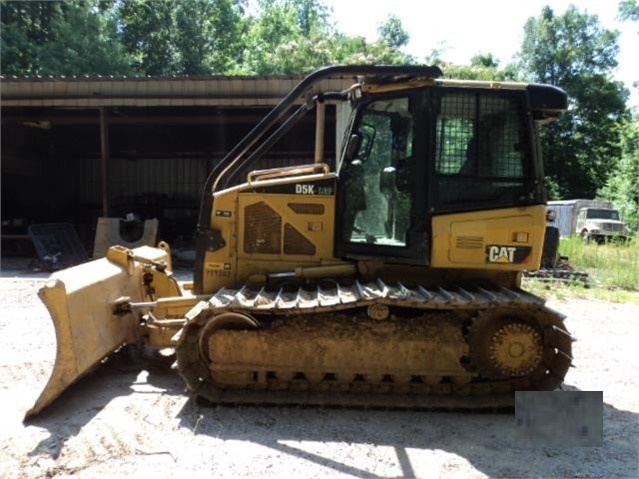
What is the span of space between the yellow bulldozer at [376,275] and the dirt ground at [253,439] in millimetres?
205

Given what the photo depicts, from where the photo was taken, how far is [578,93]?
38.1 m

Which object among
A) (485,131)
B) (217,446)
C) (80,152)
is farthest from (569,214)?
(217,446)

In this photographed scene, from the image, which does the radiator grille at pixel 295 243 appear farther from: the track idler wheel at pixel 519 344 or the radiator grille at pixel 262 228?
the track idler wheel at pixel 519 344

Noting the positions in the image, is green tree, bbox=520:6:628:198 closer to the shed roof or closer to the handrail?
the shed roof

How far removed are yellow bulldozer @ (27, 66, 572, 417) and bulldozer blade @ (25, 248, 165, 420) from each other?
0.01 meters

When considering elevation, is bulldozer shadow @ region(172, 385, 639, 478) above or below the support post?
below

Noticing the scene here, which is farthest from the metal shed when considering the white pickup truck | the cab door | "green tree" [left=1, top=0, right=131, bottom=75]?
the white pickup truck

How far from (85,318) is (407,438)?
8.14 ft

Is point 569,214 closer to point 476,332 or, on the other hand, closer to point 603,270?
point 603,270

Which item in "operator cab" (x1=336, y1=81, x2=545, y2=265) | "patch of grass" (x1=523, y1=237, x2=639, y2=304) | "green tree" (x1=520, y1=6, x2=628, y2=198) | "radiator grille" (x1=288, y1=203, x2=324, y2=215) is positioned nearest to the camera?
"operator cab" (x1=336, y1=81, x2=545, y2=265)

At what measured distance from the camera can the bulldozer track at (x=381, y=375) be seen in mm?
4043

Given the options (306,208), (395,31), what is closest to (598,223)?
(306,208)

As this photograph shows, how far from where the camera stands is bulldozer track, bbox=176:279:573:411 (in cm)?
404

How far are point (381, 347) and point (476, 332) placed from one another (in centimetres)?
70
